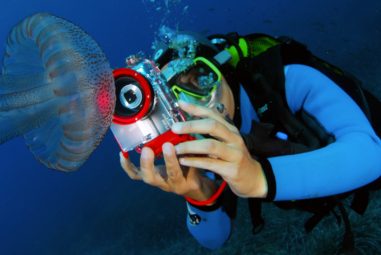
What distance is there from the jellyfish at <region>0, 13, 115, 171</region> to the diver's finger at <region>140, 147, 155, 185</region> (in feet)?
1.06

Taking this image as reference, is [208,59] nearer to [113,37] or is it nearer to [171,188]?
[171,188]

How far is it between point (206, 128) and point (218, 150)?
10 cm

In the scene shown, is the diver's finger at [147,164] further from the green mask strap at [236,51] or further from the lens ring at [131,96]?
the green mask strap at [236,51]

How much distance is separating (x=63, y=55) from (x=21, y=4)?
4743cm

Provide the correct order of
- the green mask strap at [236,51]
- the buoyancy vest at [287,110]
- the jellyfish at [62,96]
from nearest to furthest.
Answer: the jellyfish at [62,96] < the buoyancy vest at [287,110] < the green mask strap at [236,51]

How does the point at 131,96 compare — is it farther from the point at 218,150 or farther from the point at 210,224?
the point at 210,224

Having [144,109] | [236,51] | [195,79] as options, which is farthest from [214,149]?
[236,51]

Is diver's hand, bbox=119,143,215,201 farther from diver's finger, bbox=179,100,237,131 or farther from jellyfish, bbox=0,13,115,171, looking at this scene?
A: jellyfish, bbox=0,13,115,171

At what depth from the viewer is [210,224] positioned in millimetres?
2789

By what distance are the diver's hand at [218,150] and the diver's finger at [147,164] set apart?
123 millimetres

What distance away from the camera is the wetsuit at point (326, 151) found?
5.22 feet

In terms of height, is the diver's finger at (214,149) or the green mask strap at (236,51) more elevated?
the green mask strap at (236,51)

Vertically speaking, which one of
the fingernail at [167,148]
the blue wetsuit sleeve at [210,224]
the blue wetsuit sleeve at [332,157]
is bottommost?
the blue wetsuit sleeve at [210,224]

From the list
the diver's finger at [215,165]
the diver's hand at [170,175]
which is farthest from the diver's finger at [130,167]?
the diver's finger at [215,165]
